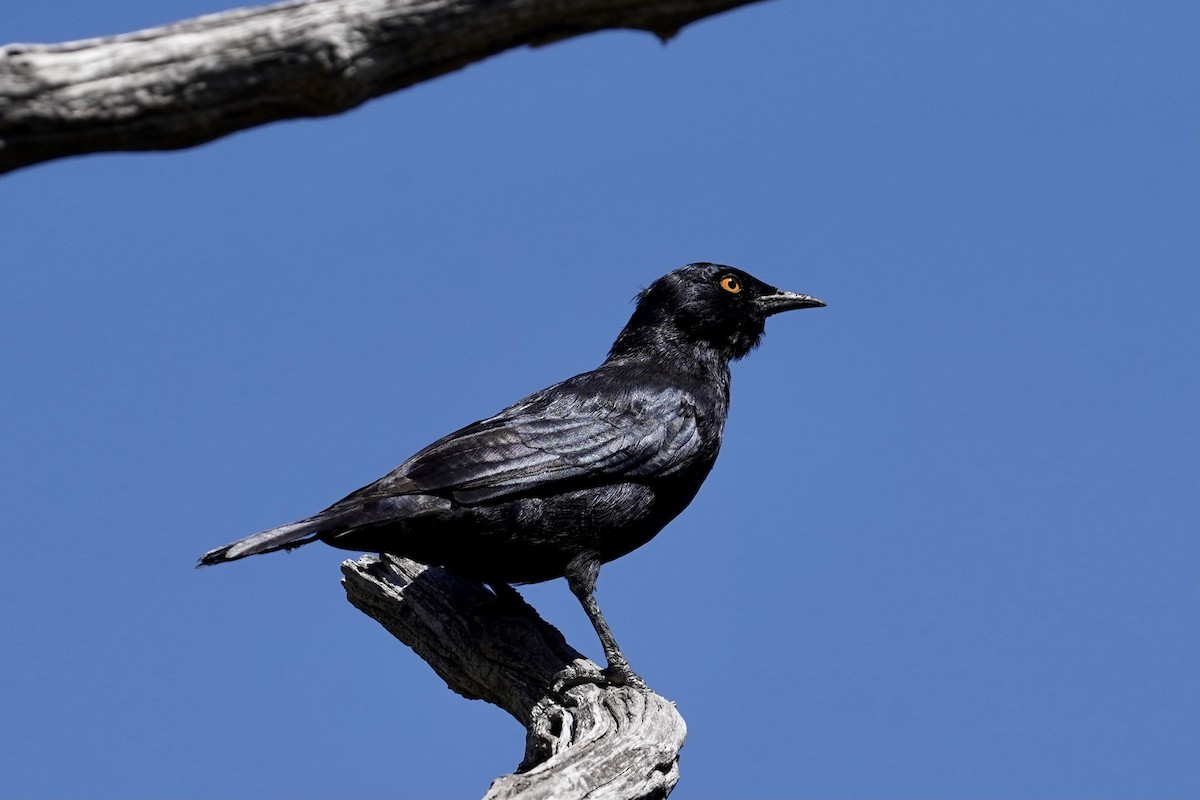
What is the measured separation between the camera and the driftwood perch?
5.13 meters

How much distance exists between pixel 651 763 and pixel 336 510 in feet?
6.88

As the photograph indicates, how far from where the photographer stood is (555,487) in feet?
22.5

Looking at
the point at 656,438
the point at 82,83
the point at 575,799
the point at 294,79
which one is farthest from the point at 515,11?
the point at 656,438

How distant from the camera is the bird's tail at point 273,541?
18.7 feet

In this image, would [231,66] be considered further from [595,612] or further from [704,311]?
[704,311]

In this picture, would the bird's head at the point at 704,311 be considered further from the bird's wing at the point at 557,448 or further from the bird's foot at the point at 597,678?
the bird's foot at the point at 597,678

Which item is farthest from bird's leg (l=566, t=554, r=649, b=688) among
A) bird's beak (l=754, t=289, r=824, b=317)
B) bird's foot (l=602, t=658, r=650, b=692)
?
bird's beak (l=754, t=289, r=824, b=317)

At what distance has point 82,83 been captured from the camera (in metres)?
3.24

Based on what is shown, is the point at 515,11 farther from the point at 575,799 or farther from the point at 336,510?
the point at 336,510

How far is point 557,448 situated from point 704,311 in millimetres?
1893

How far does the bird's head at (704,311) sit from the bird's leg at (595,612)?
75.4 inches

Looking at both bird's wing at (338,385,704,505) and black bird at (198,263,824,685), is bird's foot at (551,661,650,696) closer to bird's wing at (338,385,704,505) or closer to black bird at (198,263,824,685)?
black bird at (198,263,824,685)

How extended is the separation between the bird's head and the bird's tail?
2.99 metres

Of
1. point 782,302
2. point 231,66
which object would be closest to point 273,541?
point 231,66
